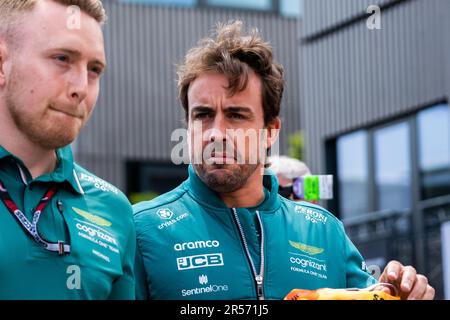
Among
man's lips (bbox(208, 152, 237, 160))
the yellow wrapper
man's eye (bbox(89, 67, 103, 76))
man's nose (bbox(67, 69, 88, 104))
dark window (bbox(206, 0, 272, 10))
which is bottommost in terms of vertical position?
the yellow wrapper

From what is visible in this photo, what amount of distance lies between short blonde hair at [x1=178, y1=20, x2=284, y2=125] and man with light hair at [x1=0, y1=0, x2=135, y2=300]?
3.29ft

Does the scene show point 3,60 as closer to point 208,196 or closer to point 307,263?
point 208,196

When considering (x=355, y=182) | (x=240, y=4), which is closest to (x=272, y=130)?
(x=355, y=182)

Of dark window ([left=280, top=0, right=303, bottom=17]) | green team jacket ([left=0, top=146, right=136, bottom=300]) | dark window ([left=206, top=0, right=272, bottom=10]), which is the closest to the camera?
green team jacket ([left=0, top=146, right=136, bottom=300])

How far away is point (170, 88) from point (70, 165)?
56.4 ft

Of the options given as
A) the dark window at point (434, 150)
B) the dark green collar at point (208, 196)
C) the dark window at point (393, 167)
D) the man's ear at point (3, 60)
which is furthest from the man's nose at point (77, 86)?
the dark window at point (393, 167)

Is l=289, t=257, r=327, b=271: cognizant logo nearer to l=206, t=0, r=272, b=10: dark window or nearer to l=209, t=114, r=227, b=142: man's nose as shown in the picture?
l=209, t=114, r=227, b=142: man's nose

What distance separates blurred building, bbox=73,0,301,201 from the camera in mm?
20625

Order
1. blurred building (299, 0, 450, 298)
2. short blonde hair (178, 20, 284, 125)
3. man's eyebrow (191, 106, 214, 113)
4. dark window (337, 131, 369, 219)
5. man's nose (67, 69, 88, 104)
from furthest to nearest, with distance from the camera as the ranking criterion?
dark window (337, 131, 369, 219) → blurred building (299, 0, 450, 298) → short blonde hair (178, 20, 284, 125) → man's eyebrow (191, 106, 214, 113) → man's nose (67, 69, 88, 104)

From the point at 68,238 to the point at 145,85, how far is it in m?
17.4

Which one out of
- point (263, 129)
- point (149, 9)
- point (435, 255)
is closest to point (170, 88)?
point (149, 9)

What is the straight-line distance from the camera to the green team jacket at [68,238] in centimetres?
348

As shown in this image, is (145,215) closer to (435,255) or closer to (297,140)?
(435,255)

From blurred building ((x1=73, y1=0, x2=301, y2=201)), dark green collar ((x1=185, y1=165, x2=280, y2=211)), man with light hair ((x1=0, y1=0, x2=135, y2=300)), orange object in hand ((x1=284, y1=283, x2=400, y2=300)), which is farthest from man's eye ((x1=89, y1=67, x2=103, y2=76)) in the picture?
blurred building ((x1=73, y1=0, x2=301, y2=201))
